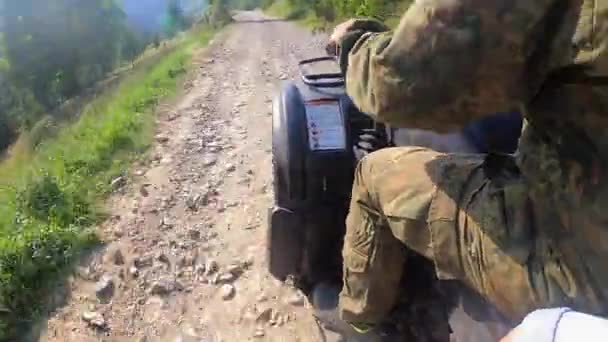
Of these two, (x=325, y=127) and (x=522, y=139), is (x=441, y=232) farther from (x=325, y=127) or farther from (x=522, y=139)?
(x=325, y=127)

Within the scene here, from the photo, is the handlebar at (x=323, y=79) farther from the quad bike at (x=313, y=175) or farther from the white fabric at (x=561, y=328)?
the white fabric at (x=561, y=328)

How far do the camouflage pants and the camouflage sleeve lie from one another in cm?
20

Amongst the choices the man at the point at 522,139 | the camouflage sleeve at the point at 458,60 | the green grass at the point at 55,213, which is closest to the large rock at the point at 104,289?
the green grass at the point at 55,213

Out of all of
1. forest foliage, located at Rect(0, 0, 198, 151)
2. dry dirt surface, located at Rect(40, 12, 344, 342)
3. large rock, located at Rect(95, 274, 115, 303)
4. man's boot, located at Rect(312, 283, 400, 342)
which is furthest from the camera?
forest foliage, located at Rect(0, 0, 198, 151)

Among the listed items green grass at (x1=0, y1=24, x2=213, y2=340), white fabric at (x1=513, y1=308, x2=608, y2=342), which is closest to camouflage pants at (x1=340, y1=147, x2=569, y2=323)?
white fabric at (x1=513, y1=308, x2=608, y2=342)

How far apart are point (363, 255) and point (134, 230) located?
251 cm

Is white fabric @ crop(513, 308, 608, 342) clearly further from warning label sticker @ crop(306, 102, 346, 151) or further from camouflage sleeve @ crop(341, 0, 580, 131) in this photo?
warning label sticker @ crop(306, 102, 346, 151)

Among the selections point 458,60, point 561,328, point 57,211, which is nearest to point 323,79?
point 458,60

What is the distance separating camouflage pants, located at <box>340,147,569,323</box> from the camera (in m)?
1.54

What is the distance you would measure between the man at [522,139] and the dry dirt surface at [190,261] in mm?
1369

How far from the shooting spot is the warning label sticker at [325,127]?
2.58m

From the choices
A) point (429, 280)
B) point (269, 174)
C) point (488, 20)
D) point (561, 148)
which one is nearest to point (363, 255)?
point (429, 280)

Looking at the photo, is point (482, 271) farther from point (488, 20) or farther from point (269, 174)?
point (269, 174)

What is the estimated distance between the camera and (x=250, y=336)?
3.17 meters
